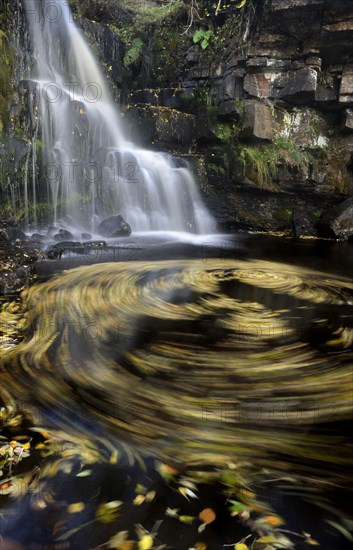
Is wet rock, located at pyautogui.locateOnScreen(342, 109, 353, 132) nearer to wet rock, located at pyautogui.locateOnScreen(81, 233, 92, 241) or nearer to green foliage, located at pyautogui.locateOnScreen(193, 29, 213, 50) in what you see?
green foliage, located at pyautogui.locateOnScreen(193, 29, 213, 50)

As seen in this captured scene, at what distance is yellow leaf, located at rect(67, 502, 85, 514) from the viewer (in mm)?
1911

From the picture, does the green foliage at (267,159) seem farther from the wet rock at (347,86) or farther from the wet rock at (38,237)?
the wet rock at (38,237)

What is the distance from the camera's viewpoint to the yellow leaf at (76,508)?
6.27 feet

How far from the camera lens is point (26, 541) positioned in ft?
5.72

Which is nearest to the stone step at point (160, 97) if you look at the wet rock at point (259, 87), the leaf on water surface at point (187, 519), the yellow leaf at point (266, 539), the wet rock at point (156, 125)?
the wet rock at point (156, 125)

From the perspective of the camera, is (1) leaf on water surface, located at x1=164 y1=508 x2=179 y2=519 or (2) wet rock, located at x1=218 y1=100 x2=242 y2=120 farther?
(2) wet rock, located at x1=218 y1=100 x2=242 y2=120

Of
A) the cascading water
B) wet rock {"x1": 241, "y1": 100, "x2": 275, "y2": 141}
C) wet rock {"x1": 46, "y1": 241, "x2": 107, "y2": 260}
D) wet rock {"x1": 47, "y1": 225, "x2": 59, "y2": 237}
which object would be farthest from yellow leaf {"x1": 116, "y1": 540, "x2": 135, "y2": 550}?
wet rock {"x1": 241, "y1": 100, "x2": 275, "y2": 141}

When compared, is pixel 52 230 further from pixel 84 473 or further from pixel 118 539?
pixel 118 539

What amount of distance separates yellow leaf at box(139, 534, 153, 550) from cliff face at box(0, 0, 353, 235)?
36.2 feet

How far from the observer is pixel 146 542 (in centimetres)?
176

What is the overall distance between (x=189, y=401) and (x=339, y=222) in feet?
32.2

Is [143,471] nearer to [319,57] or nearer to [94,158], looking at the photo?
[94,158]

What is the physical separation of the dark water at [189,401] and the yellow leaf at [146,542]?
0.10ft

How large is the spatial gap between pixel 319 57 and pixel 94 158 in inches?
294
